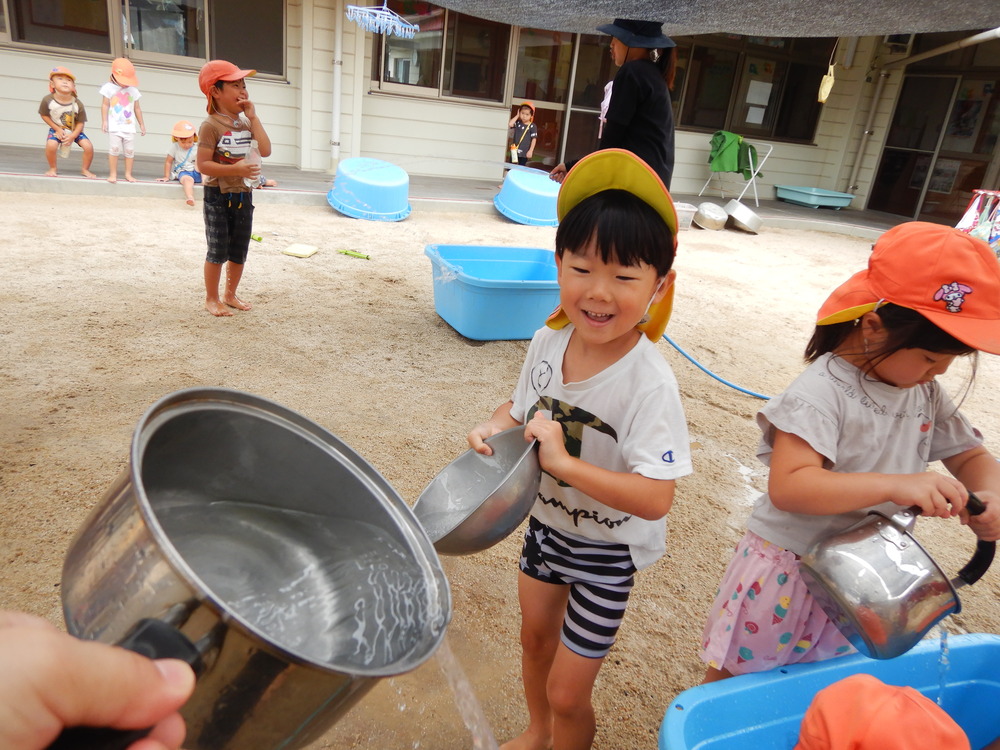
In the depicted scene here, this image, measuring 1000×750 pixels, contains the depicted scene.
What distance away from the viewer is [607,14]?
2.67m

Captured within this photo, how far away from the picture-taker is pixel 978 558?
120 centimetres

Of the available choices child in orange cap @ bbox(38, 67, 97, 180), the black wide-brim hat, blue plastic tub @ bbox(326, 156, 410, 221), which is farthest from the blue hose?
child in orange cap @ bbox(38, 67, 97, 180)

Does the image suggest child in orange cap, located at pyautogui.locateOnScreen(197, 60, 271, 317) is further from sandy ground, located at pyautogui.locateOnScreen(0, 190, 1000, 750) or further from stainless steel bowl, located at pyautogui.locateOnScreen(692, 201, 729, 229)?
stainless steel bowl, located at pyautogui.locateOnScreen(692, 201, 729, 229)

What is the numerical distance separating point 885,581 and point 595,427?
0.55 m

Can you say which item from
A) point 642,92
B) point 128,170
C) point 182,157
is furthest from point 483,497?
point 128,170

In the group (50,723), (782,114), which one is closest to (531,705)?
(50,723)

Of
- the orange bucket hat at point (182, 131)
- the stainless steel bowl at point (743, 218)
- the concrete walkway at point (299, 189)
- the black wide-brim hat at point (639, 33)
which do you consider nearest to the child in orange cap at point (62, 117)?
the concrete walkway at point (299, 189)

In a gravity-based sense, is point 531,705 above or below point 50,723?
below

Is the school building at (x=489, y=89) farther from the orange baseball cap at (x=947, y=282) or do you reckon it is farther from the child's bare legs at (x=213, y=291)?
the orange baseball cap at (x=947, y=282)

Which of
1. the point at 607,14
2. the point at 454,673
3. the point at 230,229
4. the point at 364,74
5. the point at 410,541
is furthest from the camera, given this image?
the point at 364,74

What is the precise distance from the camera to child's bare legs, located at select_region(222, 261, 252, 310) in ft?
12.4

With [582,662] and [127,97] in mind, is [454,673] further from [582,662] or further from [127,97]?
[127,97]

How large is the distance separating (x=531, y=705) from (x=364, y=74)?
27.6 ft

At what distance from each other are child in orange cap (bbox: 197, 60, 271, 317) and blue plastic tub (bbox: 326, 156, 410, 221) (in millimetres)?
2952
